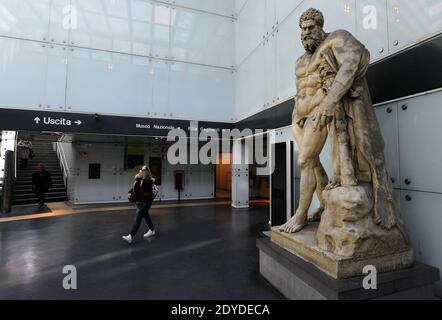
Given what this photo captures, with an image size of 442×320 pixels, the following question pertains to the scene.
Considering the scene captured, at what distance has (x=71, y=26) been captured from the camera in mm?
7426

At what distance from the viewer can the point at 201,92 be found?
28.3 feet

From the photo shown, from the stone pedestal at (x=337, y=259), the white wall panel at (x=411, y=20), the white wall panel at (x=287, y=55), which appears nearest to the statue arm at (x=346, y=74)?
the white wall panel at (x=411, y=20)

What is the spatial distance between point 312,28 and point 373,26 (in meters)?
1.38

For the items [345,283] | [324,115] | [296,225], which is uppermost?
[324,115]

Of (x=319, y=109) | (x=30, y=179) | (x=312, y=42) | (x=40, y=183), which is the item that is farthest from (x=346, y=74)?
(x=30, y=179)

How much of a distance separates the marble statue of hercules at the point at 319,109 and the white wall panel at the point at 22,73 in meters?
7.06

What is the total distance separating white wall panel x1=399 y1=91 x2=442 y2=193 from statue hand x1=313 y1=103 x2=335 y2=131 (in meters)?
1.33

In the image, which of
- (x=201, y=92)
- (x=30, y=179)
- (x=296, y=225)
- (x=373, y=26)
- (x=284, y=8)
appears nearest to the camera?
(x=296, y=225)

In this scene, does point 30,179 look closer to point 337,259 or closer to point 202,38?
point 202,38

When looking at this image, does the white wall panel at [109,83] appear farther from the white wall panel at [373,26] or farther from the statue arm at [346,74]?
the statue arm at [346,74]
